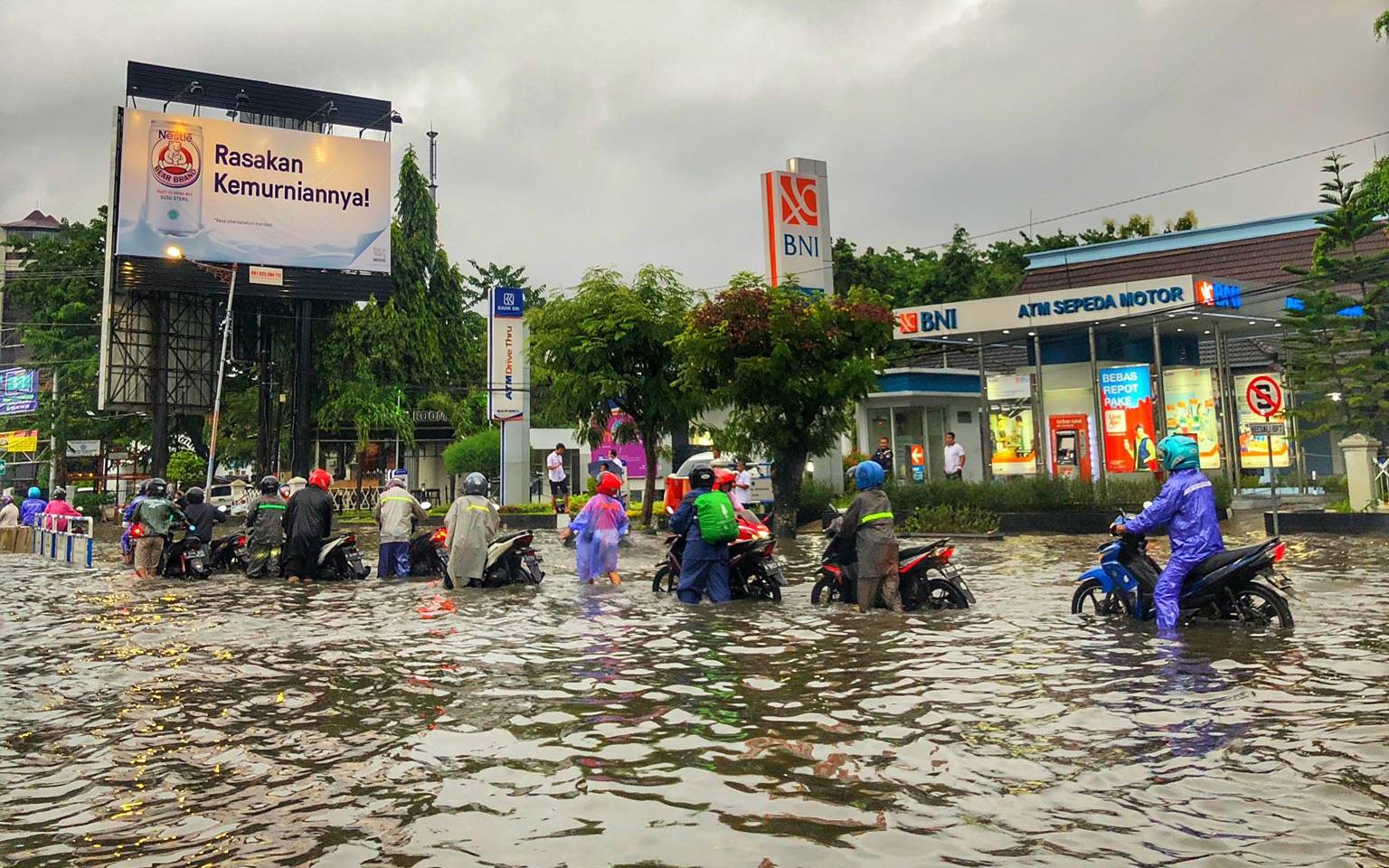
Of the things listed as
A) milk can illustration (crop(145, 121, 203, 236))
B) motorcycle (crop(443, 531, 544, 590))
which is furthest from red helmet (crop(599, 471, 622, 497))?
milk can illustration (crop(145, 121, 203, 236))

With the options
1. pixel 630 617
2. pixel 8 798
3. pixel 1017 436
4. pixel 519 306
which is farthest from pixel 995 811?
pixel 519 306

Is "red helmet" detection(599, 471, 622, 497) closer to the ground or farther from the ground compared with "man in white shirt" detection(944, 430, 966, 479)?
closer to the ground

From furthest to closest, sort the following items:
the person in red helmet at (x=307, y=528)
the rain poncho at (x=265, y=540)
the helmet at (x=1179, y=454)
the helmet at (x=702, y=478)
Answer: the rain poncho at (x=265, y=540), the person in red helmet at (x=307, y=528), the helmet at (x=702, y=478), the helmet at (x=1179, y=454)

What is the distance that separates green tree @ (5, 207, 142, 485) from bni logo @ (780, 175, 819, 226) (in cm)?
3880

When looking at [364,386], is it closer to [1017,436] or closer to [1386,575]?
[1017,436]

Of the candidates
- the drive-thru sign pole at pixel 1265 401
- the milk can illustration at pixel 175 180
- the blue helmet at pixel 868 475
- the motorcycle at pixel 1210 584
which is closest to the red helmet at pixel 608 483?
the blue helmet at pixel 868 475

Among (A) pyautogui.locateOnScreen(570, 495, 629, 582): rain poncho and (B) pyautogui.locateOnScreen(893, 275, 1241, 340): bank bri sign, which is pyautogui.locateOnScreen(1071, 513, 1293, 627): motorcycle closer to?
(A) pyautogui.locateOnScreen(570, 495, 629, 582): rain poncho

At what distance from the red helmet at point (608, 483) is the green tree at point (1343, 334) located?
19.8 metres

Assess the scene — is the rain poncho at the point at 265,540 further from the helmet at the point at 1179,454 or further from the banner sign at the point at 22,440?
the banner sign at the point at 22,440

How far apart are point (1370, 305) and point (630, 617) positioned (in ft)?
72.8

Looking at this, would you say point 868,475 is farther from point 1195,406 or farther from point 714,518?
point 1195,406

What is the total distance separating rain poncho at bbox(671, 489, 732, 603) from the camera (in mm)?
12907

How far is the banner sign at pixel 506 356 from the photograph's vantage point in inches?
1446

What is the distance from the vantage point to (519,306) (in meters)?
38.3
